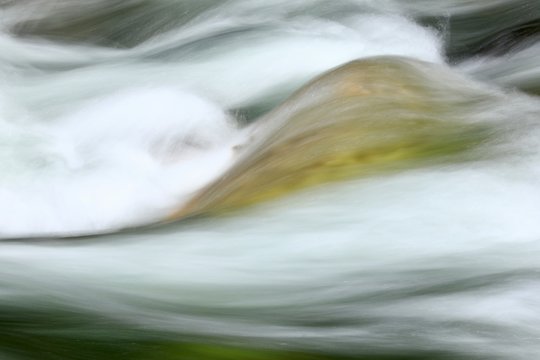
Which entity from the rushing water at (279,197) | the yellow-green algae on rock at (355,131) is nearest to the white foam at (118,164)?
the rushing water at (279,197)

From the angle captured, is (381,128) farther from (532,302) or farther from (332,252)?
(532,302)

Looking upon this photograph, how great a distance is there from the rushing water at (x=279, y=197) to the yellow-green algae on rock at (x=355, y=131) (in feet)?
0.04

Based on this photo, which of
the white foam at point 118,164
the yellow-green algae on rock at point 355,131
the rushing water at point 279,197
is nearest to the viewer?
the rushing water at point 279,197

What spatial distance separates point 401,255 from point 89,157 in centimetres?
235

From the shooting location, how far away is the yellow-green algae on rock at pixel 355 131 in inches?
157

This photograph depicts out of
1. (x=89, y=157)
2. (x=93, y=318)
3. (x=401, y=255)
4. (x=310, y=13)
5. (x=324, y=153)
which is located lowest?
(x=93, y=318)

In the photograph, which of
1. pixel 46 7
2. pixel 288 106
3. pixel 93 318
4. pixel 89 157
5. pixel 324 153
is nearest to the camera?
pixel 93 318

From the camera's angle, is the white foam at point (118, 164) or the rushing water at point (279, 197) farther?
the white foam at point (118, 164)

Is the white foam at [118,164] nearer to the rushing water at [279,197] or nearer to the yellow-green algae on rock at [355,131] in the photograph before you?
the rushing water at [279,197]

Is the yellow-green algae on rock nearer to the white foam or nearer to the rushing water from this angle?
the rushing water

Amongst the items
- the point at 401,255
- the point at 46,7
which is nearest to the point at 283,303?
the point at 401,255

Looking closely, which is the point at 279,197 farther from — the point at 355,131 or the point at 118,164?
the point at 118,164

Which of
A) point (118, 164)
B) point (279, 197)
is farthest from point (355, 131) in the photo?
point (118, 164)

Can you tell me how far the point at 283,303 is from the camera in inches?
124
